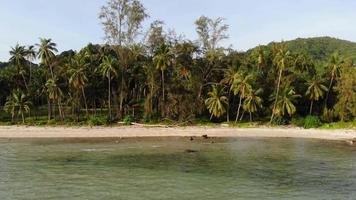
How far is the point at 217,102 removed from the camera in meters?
81.5

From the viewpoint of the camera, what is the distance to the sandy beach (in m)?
71.6

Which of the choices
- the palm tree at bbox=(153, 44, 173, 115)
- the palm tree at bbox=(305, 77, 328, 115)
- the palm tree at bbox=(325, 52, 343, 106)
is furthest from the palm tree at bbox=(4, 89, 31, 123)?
the palm tree at bbox=(325, 52, 343, 106)

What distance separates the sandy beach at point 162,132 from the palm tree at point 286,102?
494cm

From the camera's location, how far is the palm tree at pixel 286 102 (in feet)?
263

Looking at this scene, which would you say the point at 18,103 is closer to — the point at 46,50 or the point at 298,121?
the point at 46,50

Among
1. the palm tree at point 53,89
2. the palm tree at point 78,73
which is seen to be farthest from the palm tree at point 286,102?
the palm tree at point 53,89

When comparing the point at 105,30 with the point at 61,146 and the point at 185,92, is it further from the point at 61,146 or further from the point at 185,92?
the point at 61,146

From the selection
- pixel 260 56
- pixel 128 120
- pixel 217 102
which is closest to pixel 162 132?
pixel 128 120

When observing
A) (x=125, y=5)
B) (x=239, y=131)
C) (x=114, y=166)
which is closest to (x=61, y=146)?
(x=114, y=166)

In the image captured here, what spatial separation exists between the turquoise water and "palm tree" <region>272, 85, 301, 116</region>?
1486cm

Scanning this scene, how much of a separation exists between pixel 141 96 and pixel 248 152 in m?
44.5

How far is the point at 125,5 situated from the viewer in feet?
281

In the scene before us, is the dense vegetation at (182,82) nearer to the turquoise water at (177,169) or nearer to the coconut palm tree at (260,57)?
the coconut palm tree at (260,57)

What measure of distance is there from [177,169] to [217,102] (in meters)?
39.1
